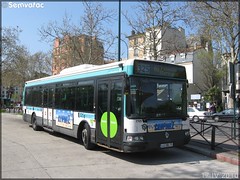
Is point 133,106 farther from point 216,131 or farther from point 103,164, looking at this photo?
point 216,131

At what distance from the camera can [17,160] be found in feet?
27.3

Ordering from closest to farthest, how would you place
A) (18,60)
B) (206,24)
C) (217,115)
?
(206,24) < (217,115) < (18,60)

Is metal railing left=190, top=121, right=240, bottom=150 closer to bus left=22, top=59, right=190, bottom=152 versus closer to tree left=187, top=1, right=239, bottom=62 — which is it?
bus left=22, top=59, right=190, bottom=152

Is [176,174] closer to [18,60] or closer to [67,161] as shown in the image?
[67,161]

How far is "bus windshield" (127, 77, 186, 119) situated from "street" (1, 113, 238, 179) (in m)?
1.40

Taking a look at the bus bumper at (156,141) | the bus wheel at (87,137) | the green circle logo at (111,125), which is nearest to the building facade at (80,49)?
the bus wheel at (87,137)

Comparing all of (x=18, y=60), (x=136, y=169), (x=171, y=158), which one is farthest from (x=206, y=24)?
(x=18, y=60)

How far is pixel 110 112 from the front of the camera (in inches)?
350

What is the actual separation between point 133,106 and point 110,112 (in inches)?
43.7

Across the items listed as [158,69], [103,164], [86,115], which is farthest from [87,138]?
[158,69]

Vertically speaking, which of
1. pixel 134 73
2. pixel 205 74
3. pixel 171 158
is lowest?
pixel 171 158

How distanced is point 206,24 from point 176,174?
20904mm

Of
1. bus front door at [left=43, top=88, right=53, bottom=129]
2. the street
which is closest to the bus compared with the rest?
the street

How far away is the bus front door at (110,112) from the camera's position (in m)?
8.44
